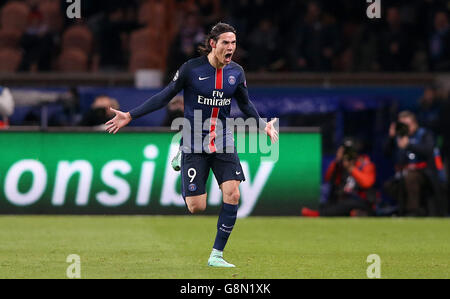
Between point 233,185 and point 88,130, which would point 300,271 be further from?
point 88,130

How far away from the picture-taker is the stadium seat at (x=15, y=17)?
24.7 meters

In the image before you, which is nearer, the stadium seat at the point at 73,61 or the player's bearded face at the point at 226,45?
the player's bearded face at the point at 226,45

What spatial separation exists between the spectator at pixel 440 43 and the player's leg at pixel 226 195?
37.6ft

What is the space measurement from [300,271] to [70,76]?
1203 centimetres

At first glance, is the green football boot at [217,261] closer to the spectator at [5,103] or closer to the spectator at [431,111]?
the spectator at [5,103]

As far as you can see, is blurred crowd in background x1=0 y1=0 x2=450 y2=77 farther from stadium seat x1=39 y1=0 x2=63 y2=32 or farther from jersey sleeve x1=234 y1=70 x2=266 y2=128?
jersey sleeve x1=234 y1=70 x2=266 y2=128

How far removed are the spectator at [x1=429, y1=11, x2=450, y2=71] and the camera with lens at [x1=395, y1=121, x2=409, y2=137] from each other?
388 cm

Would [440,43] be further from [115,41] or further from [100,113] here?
[100,113]

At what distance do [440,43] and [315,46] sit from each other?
94.0 inches

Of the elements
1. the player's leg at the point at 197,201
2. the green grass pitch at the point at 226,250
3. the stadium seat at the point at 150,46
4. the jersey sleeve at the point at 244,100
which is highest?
the stadium seat at the point at 150,46

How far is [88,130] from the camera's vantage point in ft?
56.7

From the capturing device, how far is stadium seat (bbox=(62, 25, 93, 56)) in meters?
23.5

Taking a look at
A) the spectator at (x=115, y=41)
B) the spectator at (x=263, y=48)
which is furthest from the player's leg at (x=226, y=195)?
the spectator at (x=115, y=41)
